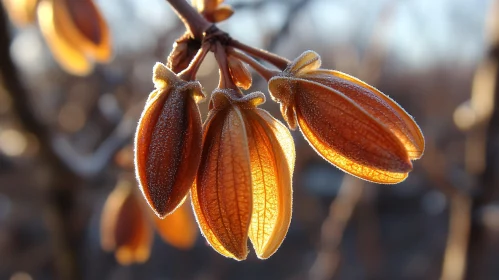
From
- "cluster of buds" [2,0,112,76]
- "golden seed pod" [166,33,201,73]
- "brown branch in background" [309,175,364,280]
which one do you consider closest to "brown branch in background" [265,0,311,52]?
"cluster of buds" [2,0,112,76]

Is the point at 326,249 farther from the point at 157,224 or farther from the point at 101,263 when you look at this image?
the point at 101,263

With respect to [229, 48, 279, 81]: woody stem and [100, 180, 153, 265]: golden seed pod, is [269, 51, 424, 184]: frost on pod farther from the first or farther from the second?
[100, 180, 153, 265]: golden seed pod

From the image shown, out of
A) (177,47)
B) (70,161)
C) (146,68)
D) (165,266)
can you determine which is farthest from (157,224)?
(165,266)

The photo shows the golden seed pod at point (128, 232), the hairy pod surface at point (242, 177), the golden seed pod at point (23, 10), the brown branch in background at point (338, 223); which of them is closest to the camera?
the hairy pod surface at point (242, 177)

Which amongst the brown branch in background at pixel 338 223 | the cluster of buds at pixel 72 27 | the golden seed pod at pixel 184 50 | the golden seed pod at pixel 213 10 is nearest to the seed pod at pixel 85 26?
the cluster of buds at pixel 72 27

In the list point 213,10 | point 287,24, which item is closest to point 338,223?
point 287,24

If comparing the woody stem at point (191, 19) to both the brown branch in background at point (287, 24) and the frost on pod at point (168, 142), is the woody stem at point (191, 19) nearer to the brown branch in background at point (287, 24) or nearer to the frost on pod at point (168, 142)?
the frost on pod at point (168, 142)
